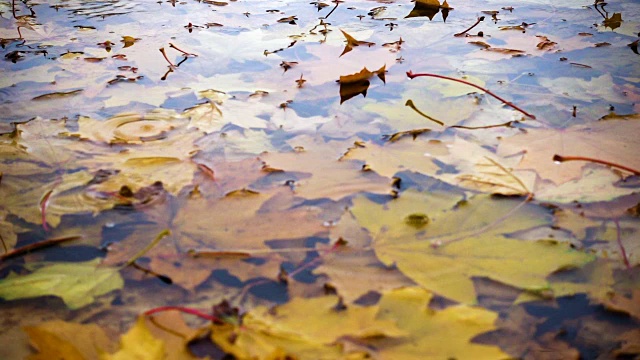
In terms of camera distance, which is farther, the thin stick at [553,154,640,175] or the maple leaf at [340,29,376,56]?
the maple leaf at [340,29,376,56]

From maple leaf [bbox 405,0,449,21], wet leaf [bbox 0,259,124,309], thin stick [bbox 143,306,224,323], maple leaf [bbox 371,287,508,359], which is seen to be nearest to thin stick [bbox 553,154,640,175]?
maple leaf [bbox 371,287,508,359]

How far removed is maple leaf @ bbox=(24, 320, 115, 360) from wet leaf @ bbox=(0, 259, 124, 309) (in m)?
0.04

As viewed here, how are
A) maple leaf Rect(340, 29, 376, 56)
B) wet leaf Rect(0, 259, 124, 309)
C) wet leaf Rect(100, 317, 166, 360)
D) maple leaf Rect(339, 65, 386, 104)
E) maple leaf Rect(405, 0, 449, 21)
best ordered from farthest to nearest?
maple leaf Rect(405, 0, 449, 21) → maple leaf Rect(340, 29, 376, 56) → maple leaf Rect(339, 65, 386, 104) → wet leaf Rect(0, 259, 124, 309) → wet leaf Rect(100, 317, 166, 360)

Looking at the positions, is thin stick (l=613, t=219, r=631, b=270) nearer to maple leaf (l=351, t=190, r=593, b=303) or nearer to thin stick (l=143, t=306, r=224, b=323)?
maple leaf (l=351, t=190, r=593, b=303)

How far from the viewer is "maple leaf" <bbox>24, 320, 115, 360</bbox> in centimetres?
57

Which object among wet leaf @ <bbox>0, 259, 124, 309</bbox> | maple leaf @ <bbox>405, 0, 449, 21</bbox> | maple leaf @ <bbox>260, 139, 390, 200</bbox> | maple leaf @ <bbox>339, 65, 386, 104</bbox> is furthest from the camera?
maple leaf @ <bbox>405, 0, 449, 21</bbox>

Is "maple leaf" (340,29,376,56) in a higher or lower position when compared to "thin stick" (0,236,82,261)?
higher

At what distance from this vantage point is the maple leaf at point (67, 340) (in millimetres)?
568

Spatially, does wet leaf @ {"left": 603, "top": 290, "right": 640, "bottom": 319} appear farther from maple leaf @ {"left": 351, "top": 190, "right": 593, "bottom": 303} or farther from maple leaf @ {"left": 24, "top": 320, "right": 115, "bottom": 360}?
maple leaf @ {"left": 24, "top": 320, "right": 115, "bottom": 360}

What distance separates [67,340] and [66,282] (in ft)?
0.36

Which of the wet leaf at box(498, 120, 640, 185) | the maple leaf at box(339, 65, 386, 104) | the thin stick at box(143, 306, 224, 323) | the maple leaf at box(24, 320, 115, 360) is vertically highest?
the maple leaf at box(339, 65, 386, 104)

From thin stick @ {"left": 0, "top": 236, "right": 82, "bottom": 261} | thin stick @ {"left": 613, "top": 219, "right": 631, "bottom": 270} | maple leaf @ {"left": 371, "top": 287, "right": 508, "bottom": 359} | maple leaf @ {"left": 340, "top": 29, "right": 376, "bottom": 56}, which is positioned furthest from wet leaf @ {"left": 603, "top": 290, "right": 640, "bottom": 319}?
maple leaf @ {"left": 340, "top": 29, "right": 376, "bottom": 56}

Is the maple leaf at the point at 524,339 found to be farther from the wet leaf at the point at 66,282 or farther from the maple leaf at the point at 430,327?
the wet leaf at the point at 66,282

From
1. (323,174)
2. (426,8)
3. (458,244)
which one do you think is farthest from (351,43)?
(458,244)
